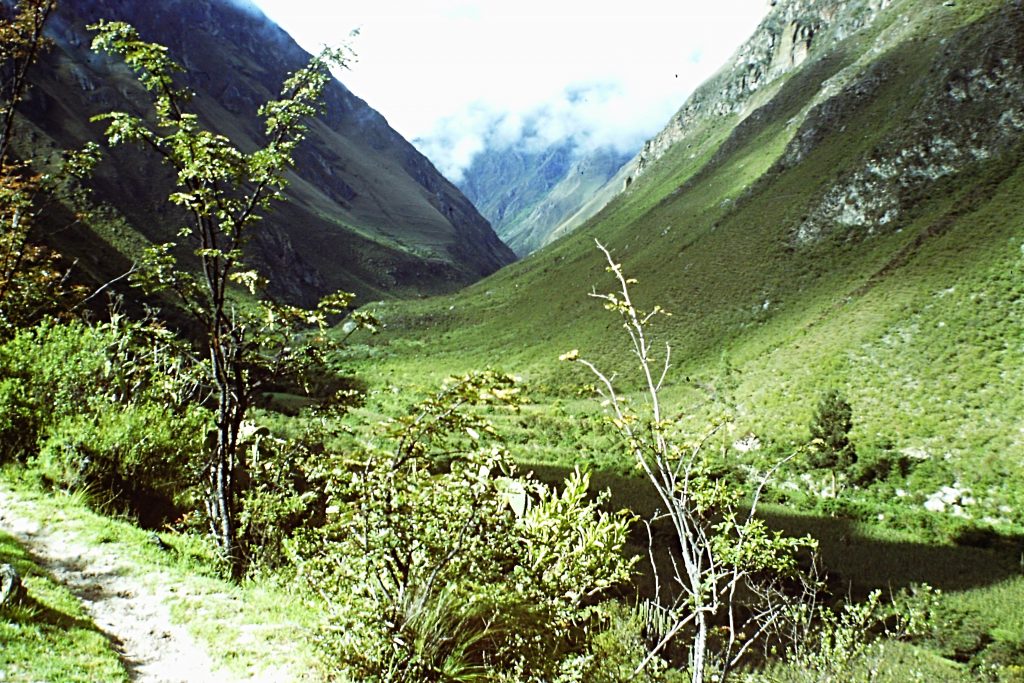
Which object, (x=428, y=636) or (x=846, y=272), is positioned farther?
(x=846, y=272)

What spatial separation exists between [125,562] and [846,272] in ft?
158

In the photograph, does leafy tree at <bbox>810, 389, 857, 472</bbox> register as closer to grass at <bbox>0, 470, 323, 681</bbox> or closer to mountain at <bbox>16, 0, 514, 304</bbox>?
grass at <bbox>0, 470, 323, 681</bbox>

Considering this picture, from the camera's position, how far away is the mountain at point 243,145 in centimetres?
7919

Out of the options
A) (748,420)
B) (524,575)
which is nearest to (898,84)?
(748,420)

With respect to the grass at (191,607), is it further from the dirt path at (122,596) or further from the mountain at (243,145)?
the mountain at (243,145)

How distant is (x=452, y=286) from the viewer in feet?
516

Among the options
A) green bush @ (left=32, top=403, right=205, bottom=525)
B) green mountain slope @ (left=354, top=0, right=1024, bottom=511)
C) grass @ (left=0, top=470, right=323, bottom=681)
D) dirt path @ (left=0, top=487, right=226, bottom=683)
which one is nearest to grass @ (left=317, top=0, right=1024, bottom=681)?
green mountain slope @ (left=354, top=0, right=1024, bottom=511)

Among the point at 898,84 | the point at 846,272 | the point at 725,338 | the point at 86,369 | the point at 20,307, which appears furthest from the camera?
the point at 898,84

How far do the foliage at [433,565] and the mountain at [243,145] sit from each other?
42016 mm

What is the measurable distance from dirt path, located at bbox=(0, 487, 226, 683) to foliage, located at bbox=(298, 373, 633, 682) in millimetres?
1455

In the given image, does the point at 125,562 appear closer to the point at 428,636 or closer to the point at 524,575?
the point at 428,636

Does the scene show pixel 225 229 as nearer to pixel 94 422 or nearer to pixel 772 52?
pixel 94 422

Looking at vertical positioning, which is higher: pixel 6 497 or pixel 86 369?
pixel 86 369

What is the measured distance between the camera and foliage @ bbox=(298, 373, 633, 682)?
3.68 m
